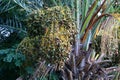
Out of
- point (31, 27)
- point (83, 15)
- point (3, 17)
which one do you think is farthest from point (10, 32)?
point (31, 27)

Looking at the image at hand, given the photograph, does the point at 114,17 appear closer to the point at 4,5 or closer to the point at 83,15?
Result: the point at 83,15

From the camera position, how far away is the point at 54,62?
2.59 metres

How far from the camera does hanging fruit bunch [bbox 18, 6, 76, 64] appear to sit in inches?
100

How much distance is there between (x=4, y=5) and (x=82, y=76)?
1.65 metres

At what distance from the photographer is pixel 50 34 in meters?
2.57

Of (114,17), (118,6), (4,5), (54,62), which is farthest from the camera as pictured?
(4,5)

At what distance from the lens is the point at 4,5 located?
13.6ft

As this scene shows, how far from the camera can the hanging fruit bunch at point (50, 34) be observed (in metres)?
2.55

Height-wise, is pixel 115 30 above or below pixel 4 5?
below

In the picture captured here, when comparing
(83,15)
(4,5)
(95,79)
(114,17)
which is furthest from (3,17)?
(114,17)

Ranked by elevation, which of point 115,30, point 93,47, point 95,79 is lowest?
point 95,79

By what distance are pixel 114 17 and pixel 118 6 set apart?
44.5 inches

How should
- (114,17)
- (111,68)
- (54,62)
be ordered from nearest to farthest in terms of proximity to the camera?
(54,62)
(114,17)
(111,68)

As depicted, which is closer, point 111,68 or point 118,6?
point 111,68
